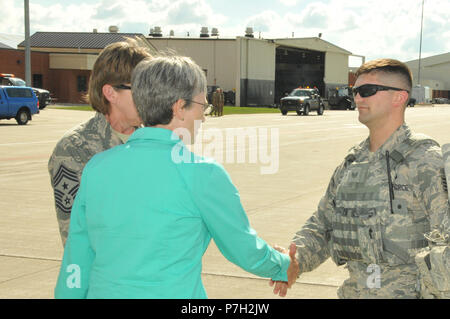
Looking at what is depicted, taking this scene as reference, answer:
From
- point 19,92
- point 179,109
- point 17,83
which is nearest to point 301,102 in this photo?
point 17,83

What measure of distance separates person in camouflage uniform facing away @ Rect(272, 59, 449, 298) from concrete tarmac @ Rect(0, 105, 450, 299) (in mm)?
2638

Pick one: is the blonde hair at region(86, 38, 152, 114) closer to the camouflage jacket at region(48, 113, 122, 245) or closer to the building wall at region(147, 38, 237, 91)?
the camouflage jacket at region(48, 113, 122, 245)

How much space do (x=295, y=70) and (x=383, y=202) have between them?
78871 millimetres

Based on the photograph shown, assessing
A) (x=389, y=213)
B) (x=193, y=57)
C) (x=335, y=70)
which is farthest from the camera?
(x=335, y=70)

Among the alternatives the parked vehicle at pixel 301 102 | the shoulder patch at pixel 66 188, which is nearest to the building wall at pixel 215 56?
the parked vehicle at pixel 301 102

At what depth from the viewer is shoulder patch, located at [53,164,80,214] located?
3.43 meters

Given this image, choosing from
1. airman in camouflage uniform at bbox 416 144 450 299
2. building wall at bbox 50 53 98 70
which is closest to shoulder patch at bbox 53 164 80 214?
airman in camouflage uniform at bbox 416 144 450 299

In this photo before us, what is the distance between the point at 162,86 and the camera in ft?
7.99

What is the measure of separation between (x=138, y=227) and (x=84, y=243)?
1.03 ft

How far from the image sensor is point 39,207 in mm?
10125

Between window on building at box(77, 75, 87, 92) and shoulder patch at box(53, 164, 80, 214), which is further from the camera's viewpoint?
window on building at box(77, 75, 87, 92)

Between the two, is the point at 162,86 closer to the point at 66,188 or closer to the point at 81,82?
the point at 66,188

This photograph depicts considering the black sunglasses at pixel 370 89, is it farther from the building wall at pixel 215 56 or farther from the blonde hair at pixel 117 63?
the building wall at pixel 215 56

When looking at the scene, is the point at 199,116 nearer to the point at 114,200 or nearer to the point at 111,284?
the point at 114,200
